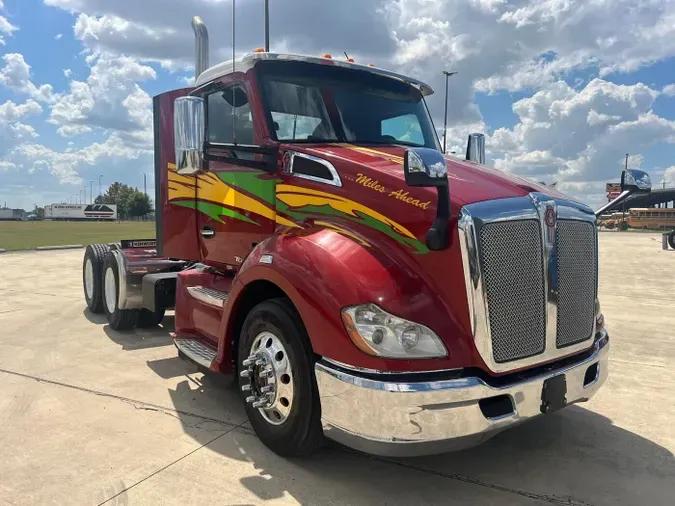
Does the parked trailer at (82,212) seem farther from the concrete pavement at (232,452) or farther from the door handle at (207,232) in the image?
the door handle at (207,232)

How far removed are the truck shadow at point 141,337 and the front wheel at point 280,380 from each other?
3.23 metres

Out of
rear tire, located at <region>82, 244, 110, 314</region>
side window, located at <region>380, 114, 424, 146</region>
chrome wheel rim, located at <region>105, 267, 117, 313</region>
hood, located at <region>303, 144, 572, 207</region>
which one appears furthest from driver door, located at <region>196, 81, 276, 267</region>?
rear tire, located at <region>82, 244, 110, 314</region>

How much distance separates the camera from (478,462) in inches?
139

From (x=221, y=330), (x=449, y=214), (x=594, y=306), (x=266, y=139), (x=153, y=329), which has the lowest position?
(x=153, y=329)

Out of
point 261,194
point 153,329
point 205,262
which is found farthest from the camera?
point 153,329

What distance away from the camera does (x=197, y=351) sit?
4.47m

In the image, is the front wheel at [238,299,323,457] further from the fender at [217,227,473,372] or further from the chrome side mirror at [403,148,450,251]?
the chrome side mirror at [403,148,450,251]

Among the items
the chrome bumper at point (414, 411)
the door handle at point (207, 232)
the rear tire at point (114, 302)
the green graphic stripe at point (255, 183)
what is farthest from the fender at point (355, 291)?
the rear tire at point (114, 302)

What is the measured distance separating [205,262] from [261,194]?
1266mm

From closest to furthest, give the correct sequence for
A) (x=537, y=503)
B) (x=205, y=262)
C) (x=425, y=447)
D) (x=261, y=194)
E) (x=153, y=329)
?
(x=425, y=447), (x=537, y=503), (x=261, y=194), (x=205, y=262), (x=153, y=329)

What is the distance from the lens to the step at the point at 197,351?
13.9ft

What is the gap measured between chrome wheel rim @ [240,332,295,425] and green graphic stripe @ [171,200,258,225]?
3.55 feet

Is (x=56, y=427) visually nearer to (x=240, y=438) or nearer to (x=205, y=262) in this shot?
(x=240, y=438)

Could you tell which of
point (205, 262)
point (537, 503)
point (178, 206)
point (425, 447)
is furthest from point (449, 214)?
point (178, 206)
